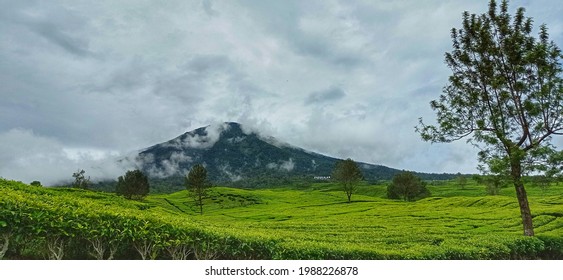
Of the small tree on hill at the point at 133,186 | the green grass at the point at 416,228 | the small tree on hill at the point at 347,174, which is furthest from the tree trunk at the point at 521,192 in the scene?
the small tree on hill at the point at 133,186

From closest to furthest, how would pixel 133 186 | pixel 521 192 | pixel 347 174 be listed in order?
pixel 521 192
pixel 133 186
pixel 347 174

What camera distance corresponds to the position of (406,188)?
3942 inches

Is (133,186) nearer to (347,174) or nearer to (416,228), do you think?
(347,174)

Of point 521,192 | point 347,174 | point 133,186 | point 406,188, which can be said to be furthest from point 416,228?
point 133,186

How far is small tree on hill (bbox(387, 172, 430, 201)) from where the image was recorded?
100 m

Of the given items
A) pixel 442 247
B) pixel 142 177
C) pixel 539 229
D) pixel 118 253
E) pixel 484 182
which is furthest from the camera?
pixel 142 177

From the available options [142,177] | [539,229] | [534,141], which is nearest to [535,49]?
[534,141]

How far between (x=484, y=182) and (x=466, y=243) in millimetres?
4952

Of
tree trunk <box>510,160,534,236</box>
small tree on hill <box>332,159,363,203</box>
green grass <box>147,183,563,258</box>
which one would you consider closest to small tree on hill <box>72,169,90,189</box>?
green grass <box>147,183,563,258</box>

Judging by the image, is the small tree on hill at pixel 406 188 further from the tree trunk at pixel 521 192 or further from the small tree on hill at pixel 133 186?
the tree trunk at pixel 521 192

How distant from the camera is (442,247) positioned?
18.7 m

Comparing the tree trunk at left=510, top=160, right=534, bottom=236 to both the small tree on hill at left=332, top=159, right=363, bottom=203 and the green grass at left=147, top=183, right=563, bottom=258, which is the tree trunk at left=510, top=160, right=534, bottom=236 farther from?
the small tree on hill at left=332, top=159, right=363, bottom=203
